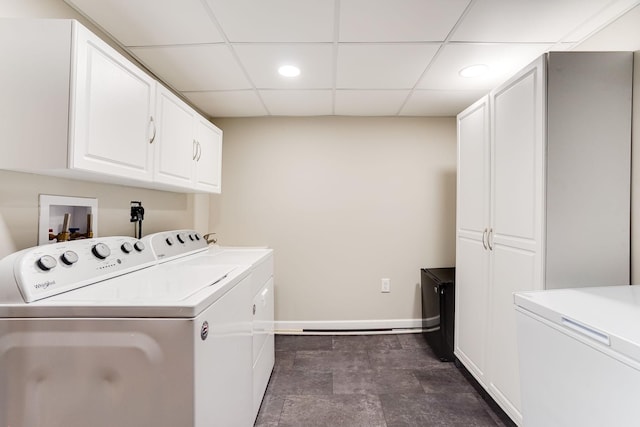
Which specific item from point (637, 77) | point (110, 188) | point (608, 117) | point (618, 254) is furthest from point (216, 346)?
point (637, 77)

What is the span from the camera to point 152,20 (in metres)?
1.51

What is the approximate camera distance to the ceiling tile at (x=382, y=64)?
1763 millimetres

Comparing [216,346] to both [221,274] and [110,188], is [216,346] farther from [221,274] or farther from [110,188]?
[110,188]

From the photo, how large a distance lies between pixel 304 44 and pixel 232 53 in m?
0.46

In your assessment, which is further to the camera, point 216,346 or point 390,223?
point 390,223

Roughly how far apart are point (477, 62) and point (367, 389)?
90.4 inches

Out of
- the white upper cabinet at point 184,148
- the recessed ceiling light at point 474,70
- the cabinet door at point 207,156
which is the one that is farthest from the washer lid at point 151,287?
the recessed ceiling light at point 474,70

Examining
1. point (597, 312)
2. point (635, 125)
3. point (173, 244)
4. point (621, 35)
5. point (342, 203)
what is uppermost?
point (621, 35)

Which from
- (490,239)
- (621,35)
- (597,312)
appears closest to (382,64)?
(621,35)

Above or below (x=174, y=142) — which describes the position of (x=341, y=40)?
above

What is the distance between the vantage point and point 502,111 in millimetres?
1684

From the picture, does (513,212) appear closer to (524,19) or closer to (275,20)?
(524,19)

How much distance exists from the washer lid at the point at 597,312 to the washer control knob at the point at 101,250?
5.85 feet

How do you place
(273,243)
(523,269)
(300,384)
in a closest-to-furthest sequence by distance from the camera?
1. (523,269)
2. (300,384)
3. (273,243)
